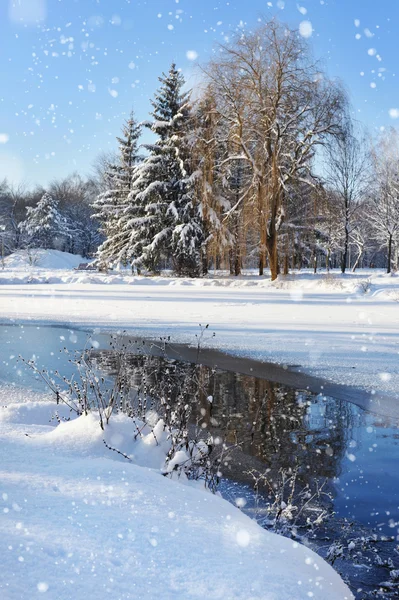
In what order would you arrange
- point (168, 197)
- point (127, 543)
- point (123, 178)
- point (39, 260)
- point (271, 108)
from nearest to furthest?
point (127, 543)
point (271, 108)
point (168, 197)
point (123, 178)
point (39, 260)

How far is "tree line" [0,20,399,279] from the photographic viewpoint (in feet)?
72.3

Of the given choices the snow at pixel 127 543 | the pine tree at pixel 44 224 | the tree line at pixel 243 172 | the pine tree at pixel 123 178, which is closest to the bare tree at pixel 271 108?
the tree line at pixel 243 172

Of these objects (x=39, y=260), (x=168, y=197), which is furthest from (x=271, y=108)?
(x=39, y=260)

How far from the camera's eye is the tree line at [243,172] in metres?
22.0

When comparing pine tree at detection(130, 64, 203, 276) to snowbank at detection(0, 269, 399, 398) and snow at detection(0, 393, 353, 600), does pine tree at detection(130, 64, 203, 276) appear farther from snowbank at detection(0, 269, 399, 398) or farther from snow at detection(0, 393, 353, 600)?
snow at detection(0, 393, 353, 600)

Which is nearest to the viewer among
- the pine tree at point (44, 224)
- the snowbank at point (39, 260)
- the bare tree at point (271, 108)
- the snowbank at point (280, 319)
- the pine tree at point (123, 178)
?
the snowbank at point (280, 319)

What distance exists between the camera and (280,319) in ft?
42.4

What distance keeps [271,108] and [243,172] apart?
11.5 meters

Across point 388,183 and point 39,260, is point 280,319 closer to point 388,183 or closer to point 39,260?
point 388,183

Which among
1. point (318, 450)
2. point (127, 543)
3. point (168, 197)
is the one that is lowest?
point (318, 450)

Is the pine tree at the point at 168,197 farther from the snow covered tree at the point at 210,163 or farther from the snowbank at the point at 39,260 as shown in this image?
the snowbank at the point at 39,260

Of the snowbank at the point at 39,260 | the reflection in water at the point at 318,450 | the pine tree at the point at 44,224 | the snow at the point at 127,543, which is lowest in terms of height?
the reflection in water at the point at 318,450

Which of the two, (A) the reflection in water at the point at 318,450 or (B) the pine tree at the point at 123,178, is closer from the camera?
(A) the reflection in water at the point at 318,450

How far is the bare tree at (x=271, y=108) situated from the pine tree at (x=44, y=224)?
1465 inches
